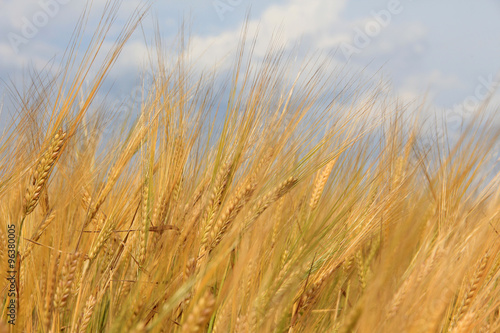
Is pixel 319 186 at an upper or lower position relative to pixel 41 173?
lower

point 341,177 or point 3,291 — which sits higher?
point 341,177

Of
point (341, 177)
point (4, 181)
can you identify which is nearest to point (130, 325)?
point (4, 181)

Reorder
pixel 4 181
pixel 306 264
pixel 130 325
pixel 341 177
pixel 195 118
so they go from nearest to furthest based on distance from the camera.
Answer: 1. pixel 130 325
2. pixel 306 264
3. pixel 4 181
4. pixel 195 118
5. pixel 341 177

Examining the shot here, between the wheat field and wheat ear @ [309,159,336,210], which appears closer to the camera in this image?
the wheat field

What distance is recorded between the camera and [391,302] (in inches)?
32.0

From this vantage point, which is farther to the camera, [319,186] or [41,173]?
[319,186]

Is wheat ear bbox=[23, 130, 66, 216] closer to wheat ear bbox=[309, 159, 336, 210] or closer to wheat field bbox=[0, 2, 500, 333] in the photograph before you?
wheat field bbox=[0, 2, 500, 333]

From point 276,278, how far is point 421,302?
362mm

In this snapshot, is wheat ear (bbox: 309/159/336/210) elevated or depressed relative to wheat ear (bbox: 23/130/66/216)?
depressed

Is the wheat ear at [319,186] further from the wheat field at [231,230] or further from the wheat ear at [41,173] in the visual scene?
the wheat ear at [41,173]

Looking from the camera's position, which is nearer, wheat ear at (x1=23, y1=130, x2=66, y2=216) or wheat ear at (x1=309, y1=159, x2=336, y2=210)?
wheat ear at (x1=23, y1=130, x2=66, y2=216)

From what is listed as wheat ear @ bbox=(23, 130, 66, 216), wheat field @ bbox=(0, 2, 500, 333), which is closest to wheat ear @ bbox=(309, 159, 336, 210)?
wheat field @ bbox=(0, 2, 500, 333)

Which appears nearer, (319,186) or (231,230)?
(231,230)

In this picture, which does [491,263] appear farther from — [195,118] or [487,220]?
[195,118]
